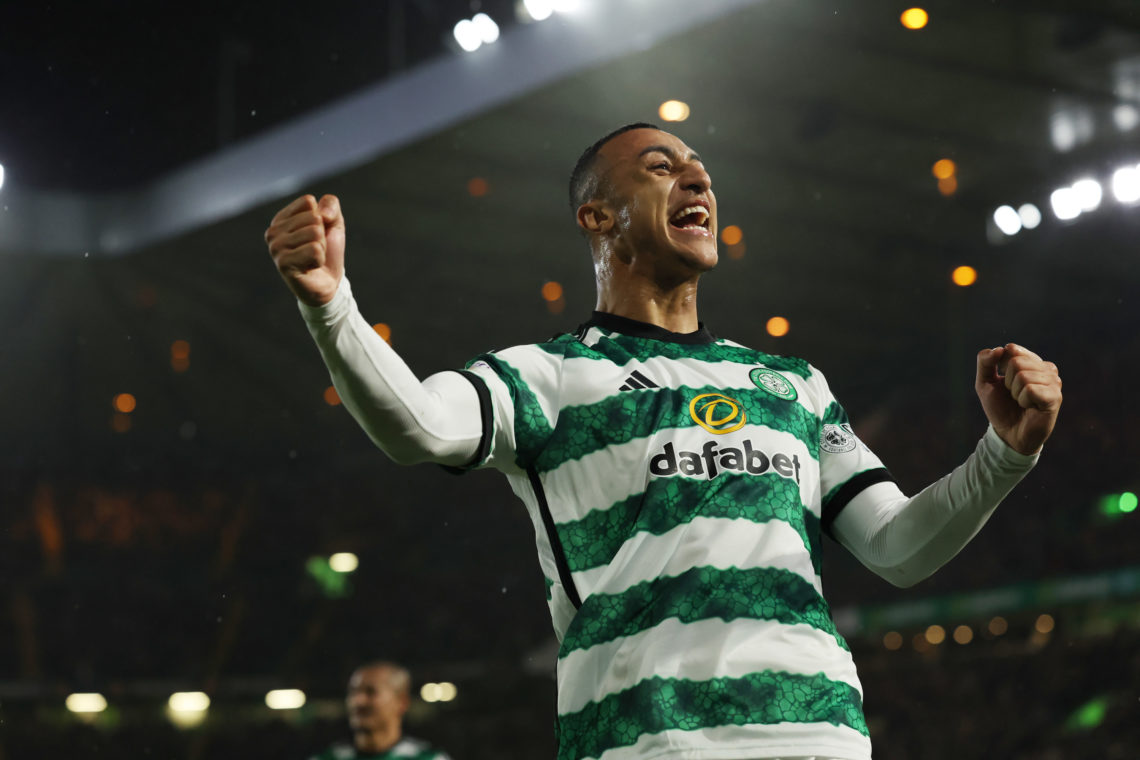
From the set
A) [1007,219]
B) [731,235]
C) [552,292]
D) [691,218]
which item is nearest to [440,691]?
[552,292]

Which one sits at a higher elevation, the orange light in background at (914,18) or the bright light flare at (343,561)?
the bright light flare at (343,561)

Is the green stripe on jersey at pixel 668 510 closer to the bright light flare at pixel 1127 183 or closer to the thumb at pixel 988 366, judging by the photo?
the thumb at pixel 988 366

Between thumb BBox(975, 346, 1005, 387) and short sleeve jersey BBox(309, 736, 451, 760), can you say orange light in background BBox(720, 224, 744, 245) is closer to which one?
short sleeve jersey BBox(309, 736, 451, 760)

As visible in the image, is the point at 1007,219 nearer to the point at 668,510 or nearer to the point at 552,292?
the point at 552,292

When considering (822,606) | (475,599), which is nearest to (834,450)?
(822,606)

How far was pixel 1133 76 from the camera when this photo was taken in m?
8.91

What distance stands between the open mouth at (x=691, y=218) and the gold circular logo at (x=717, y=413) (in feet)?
1.14

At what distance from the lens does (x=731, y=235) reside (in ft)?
38.6

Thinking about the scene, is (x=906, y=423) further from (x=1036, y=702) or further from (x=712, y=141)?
(x=712, y=141)

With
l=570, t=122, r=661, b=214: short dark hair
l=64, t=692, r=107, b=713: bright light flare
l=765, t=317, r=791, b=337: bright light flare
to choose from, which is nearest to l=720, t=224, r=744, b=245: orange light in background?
l=765, t=317, r=791, b=337: bright light flare

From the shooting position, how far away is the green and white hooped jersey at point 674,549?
151 centimetres

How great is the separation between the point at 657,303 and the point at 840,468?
38 centimetres

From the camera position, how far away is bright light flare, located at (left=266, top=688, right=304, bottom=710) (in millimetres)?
15062

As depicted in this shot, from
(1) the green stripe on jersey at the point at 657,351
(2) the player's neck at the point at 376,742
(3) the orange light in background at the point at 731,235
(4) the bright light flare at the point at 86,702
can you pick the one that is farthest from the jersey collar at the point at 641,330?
(4) the bright light flare at the point at 86,702
